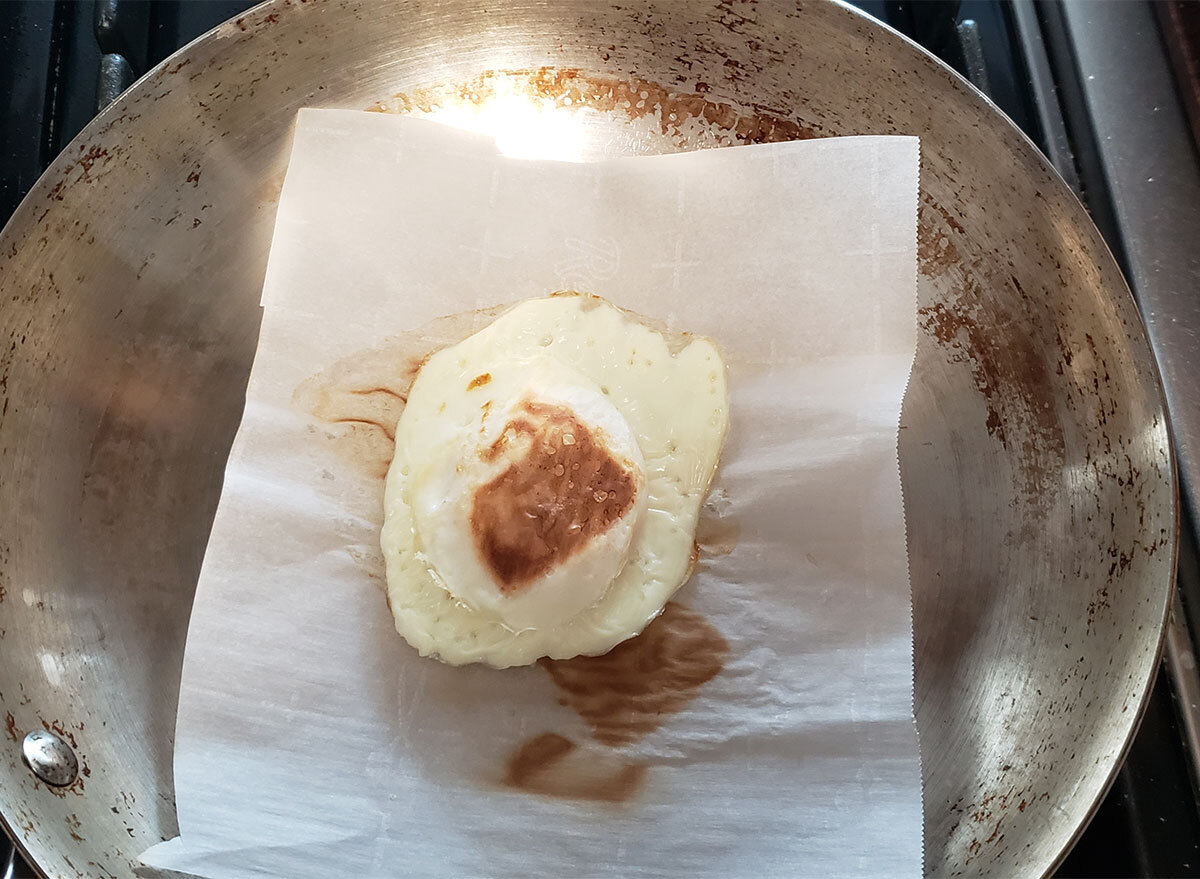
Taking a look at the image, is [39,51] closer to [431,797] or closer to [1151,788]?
[431,797]

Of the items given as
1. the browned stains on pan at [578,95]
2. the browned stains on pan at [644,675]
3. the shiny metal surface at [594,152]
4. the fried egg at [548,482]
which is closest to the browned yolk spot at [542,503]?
the fried egg at [548,482]

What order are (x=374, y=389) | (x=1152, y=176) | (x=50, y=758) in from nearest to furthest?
(x=50, y=758) → (x=374, y=389) → (x=1152, y=176)

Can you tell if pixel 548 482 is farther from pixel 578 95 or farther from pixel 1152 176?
pixel 1152 176

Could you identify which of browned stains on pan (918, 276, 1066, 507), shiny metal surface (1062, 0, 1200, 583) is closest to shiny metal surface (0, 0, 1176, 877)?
browned stains on pan (918, 276, 1066, 507)

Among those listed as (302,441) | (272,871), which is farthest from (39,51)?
(272,871)

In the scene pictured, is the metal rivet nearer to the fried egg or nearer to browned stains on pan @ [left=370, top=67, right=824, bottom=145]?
the fried egg

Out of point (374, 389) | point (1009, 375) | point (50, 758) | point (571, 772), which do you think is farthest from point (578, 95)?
point (50, 758)
